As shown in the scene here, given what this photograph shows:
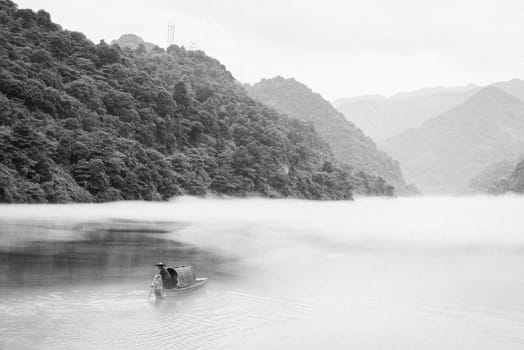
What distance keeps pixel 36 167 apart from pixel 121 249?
2995 centimetres

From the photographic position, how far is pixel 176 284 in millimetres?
17047

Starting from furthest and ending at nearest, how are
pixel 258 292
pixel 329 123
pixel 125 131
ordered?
pixel 329 123 < pixel 125 131 < pixel 258 292

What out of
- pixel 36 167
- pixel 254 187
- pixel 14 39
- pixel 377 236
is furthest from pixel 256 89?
pixel 377 236

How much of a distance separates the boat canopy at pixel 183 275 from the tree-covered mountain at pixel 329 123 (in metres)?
143

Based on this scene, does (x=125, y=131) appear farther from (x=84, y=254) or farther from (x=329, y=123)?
(x=329, y=123)

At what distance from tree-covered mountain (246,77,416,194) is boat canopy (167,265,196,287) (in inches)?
5629

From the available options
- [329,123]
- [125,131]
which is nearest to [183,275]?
[125,131]

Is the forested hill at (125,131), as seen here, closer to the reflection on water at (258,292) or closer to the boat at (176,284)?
the reflection on water at (258,292)

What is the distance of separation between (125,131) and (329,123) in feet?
358

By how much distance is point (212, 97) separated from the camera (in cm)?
10131

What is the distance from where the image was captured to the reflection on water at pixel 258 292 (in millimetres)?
13164

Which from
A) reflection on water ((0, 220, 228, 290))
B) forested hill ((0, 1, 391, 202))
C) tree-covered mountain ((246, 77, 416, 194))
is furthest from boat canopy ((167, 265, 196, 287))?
tree-covered mountain ((246, 77, 416, 194))

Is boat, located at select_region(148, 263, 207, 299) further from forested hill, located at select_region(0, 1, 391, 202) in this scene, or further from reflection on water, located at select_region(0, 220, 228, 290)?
forested hill, located at select_region(0, 1, 391, 202)

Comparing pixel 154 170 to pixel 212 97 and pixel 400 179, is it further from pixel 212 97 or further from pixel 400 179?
pixel 400 179
